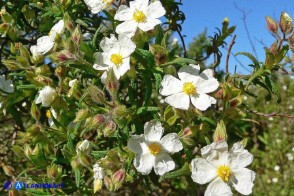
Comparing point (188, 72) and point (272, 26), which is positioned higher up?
point (272, 26)

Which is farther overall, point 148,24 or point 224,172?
point 148,24

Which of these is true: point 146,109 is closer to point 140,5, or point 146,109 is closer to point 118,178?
point 118,178

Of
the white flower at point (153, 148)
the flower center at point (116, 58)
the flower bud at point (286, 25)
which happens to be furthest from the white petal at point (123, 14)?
the flower bud at point (286, 25)

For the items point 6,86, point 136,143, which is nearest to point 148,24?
point 136,143

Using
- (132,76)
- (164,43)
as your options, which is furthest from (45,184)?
(164,43)

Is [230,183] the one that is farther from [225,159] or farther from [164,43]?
[164,43]

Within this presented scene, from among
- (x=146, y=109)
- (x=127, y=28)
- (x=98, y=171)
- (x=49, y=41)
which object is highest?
(x=127, y=28)
